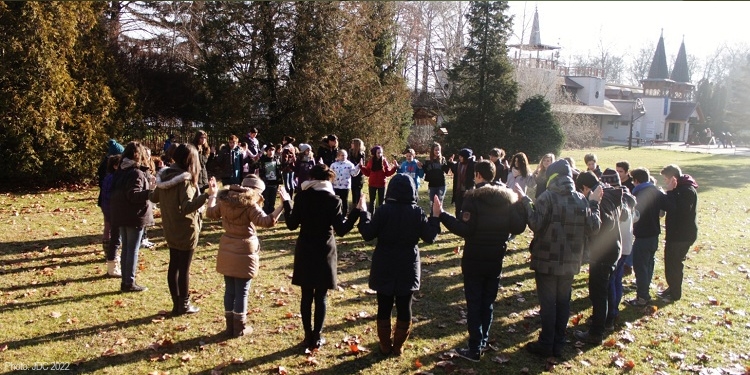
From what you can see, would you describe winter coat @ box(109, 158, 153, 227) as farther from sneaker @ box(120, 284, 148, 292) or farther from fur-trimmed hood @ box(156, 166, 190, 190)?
sneaker @ box(120, 284, 148, 292)

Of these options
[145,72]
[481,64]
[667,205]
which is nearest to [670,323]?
[667,205]

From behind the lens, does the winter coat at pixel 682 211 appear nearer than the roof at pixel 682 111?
Yes

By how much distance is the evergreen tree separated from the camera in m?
28.1

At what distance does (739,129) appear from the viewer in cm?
5347

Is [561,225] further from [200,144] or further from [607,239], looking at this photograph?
[200,144]

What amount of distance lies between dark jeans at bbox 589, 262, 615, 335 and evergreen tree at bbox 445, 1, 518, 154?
23.0 meters

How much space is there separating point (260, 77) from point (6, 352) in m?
17.4

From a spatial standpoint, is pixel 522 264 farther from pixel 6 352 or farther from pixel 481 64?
pixel 481 64

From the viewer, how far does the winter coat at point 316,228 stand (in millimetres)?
5270

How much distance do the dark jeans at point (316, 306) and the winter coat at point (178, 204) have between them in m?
1.60

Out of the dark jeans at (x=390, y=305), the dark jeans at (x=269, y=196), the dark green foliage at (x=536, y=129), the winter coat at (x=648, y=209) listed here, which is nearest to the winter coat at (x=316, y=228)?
the dark jeans at (x=390, y=305)

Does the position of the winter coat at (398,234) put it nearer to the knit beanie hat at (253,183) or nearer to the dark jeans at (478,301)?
the dark jeans at (478,301)

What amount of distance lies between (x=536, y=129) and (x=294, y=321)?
24.6 m

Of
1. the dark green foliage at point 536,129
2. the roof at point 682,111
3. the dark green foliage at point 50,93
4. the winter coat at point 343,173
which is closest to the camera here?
the winter coat at point 343,173
